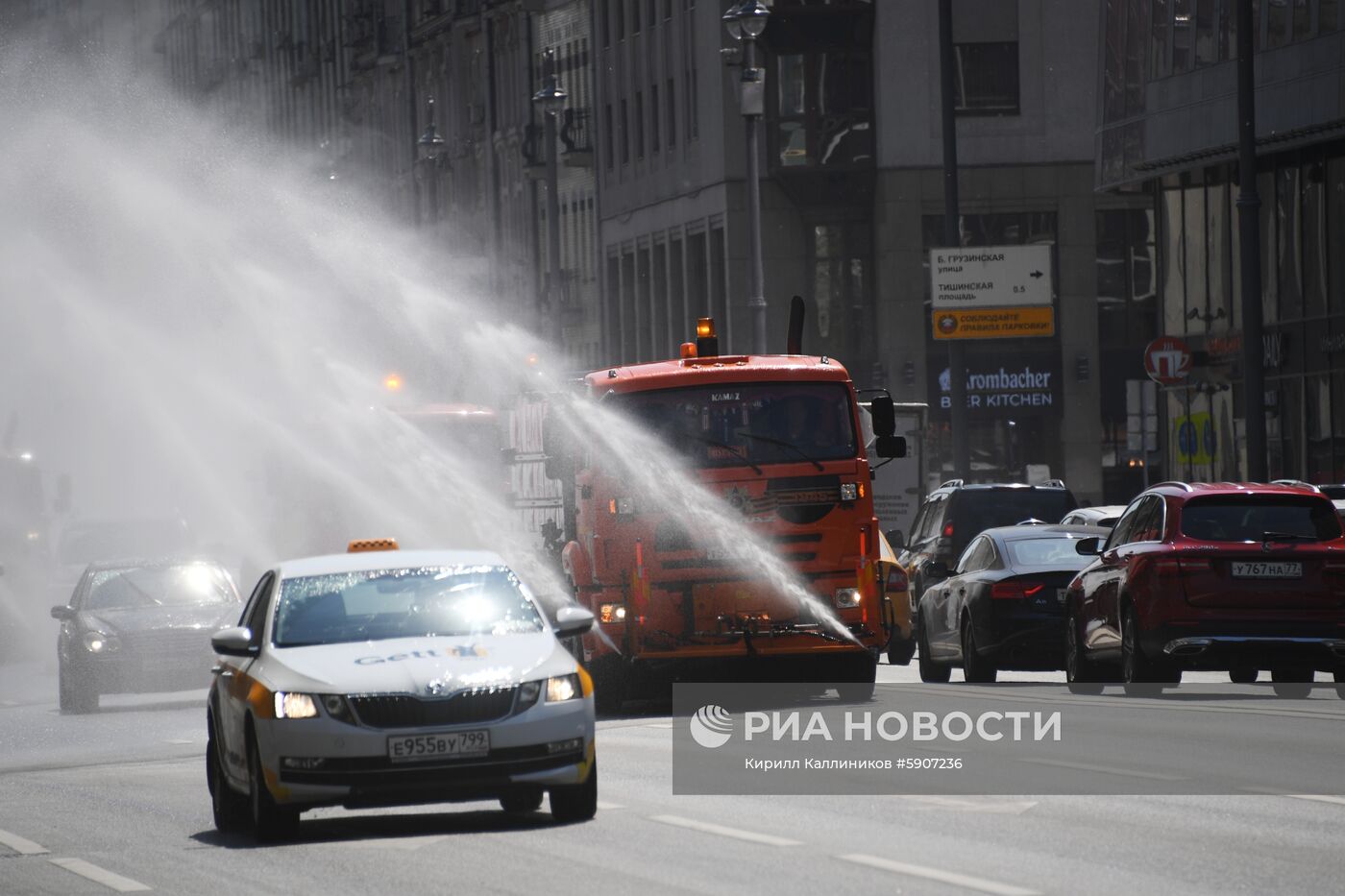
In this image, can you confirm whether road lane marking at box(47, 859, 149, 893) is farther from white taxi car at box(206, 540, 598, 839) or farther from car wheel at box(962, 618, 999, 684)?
car wheel at box(962, 618, 999, 684)

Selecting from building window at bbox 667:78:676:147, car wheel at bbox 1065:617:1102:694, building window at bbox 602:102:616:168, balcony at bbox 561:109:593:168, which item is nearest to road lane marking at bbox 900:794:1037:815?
car wheel at bbox 1065:617:1102:694

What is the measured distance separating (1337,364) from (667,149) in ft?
109

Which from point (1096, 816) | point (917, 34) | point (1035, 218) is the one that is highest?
point (917, 34)

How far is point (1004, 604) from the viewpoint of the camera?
24797 mm

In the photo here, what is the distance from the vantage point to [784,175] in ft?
225

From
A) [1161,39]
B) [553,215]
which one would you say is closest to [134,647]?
[1161,39]

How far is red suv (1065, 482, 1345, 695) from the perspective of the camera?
21.4 metres

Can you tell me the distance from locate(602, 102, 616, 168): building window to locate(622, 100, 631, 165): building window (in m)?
1.17

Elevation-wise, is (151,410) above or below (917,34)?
below

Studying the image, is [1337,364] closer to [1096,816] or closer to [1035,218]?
[1035,218]

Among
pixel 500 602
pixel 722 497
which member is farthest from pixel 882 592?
pixel 500 602

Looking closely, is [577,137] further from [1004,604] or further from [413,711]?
[413,711]

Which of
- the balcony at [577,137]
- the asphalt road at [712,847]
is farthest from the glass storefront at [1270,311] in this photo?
the balcony at [577,137]

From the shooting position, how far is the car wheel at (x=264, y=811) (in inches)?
535
